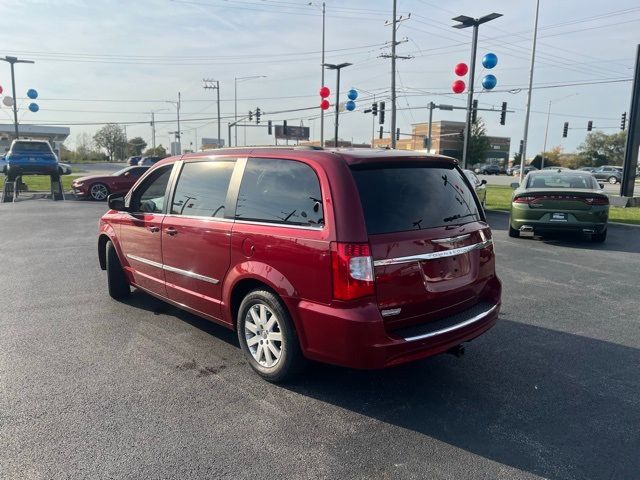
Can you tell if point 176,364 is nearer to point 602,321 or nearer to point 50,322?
point 50,322

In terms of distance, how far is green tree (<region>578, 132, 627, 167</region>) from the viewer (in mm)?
83812

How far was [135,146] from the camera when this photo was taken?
107562 millimetres

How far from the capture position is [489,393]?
369 cm

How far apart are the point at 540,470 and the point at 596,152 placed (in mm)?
96239

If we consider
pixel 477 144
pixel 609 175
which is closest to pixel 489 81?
pixel 609 175

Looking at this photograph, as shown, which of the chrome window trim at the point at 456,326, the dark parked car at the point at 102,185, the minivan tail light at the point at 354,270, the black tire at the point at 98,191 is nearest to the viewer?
the minivan tail light at the point at 354,270

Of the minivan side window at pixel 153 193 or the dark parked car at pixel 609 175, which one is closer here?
the minivan side window at pixel 153 193

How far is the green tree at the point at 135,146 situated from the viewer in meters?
103

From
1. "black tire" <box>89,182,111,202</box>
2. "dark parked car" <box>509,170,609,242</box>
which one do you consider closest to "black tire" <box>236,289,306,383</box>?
"dark parked car" <box>509,170,609,242</box>

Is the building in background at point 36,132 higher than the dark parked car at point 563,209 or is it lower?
higher

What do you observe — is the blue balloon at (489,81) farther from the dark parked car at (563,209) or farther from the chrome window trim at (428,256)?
the chrome window trim at (428,256)

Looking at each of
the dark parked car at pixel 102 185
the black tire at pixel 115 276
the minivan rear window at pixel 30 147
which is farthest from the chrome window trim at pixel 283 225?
the minivan rear window at pixel 30 147

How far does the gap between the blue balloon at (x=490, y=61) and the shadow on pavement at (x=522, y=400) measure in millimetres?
16193

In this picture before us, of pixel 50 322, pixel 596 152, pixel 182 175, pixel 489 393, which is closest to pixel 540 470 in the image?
pixel 489 393
